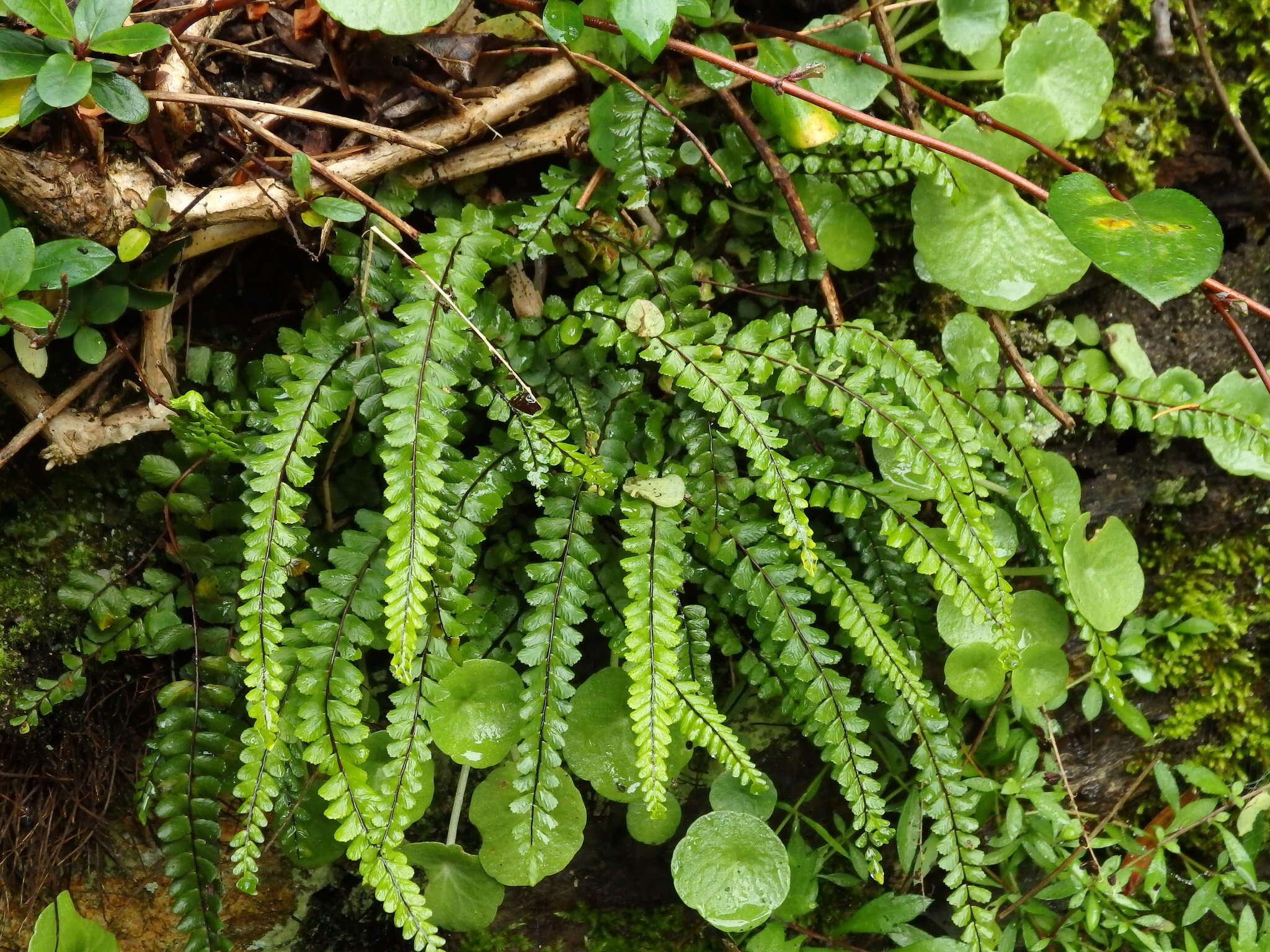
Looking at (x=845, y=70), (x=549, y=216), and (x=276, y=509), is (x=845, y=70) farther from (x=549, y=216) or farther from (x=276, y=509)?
(x=276, y=509)

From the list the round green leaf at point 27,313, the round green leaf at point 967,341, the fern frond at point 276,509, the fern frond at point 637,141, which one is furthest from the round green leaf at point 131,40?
the round green leaf at point 967,341

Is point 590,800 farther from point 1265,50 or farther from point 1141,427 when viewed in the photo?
point 1265,50

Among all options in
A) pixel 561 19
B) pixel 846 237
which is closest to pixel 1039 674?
pixel 846 237

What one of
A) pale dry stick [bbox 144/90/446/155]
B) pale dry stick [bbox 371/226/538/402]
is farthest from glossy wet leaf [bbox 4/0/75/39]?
pale dry stick [bbox 371/226/538/402]

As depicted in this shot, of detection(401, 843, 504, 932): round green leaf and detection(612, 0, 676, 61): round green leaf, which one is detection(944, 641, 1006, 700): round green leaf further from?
detection(612, 0, 676, 61): round green leaf

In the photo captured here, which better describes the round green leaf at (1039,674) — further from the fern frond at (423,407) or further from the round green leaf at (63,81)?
the round green leaf at (63,81)
